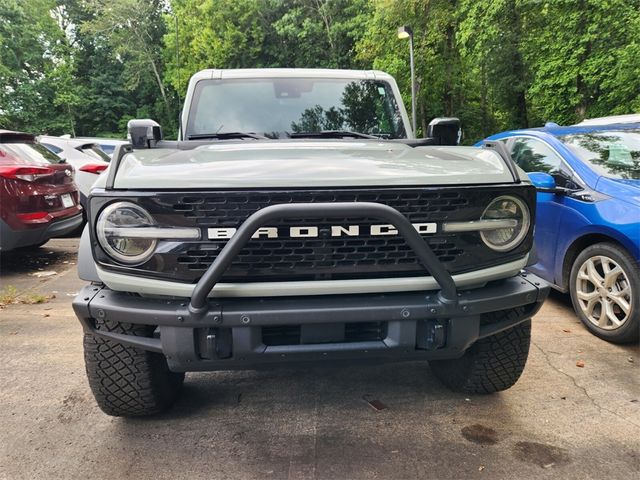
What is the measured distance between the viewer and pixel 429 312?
78.9 inches

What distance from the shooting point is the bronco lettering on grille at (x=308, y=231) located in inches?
77.4

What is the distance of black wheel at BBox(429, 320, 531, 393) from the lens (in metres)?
2.61

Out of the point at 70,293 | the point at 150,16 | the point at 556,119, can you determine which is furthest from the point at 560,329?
the point at 150,16

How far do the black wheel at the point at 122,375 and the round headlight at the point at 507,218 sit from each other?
5.62 ft

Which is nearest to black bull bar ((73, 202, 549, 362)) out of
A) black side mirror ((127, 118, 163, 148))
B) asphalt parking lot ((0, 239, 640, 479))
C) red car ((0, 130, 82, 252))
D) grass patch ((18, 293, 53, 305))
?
asphalt parking lot ((0, 239, 640, 479))

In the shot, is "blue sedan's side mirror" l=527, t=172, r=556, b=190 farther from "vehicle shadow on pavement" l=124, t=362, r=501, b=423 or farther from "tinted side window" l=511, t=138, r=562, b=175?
"vehicle shadow on pavement" l=124, t=362, r=501, b=423

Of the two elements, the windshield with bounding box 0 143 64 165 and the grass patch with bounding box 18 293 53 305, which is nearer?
the grass patch with bounding box 18 293 53 305

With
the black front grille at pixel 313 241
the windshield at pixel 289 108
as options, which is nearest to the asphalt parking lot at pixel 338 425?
the black front grille at pixel 313 241

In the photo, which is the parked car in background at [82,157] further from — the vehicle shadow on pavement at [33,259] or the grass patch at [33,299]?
the grass patch at [33,299]

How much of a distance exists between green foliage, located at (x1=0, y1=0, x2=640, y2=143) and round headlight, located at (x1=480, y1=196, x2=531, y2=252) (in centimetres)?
167

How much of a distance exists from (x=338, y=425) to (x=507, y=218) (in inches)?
53.6

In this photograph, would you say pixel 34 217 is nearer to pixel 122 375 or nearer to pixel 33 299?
pixel 33 299

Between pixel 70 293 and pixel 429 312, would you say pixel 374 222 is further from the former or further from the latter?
pixel 70 293

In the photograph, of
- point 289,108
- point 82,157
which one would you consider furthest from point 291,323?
point 82,157
